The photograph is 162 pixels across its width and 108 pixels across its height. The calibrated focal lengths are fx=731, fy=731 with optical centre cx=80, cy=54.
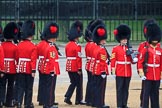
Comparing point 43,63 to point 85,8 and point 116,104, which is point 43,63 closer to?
point 116,104

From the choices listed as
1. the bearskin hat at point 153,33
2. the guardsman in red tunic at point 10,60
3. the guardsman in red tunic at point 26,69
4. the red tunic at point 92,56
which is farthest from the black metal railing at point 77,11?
the bearskin hat at point 153,33

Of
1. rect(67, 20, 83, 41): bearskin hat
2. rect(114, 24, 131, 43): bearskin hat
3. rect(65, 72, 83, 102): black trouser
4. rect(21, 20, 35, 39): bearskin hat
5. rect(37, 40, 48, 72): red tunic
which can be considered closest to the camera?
rect(37, 40, 48, 72): red tunic

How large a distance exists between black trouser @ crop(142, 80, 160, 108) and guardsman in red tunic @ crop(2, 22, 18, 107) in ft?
9.44

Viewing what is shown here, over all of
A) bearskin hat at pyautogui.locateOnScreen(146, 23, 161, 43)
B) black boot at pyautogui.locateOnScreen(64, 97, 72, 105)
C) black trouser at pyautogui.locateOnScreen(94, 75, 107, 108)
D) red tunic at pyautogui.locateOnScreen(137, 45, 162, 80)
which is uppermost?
bearskin hat at pyautogui.locateOnScreen(146, 23, 161, 43)

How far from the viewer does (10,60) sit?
15391mm

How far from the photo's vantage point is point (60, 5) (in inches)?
1225

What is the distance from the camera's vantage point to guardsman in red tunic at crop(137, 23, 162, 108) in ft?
46.9

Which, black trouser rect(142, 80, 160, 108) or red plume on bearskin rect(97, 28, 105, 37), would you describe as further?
red plume on bearskin rect(97, 28, 105, 37)

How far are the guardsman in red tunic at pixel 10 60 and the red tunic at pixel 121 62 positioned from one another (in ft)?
6.87

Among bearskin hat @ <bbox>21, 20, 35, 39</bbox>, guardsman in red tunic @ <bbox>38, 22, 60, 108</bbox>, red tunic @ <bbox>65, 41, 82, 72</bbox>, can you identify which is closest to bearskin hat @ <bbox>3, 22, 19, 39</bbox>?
bearskin hat @ <bbox>21, 20, 35, 39</bbox>

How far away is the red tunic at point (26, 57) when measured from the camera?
15.0 m

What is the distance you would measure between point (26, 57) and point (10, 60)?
19.2 inches

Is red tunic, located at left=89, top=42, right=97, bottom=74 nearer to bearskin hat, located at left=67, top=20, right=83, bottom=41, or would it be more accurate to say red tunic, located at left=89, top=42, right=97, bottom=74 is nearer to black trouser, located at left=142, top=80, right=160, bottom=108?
bearskin hat, located at left=67, top=20, right=83, bottom=41

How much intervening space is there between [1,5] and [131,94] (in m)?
15.1
